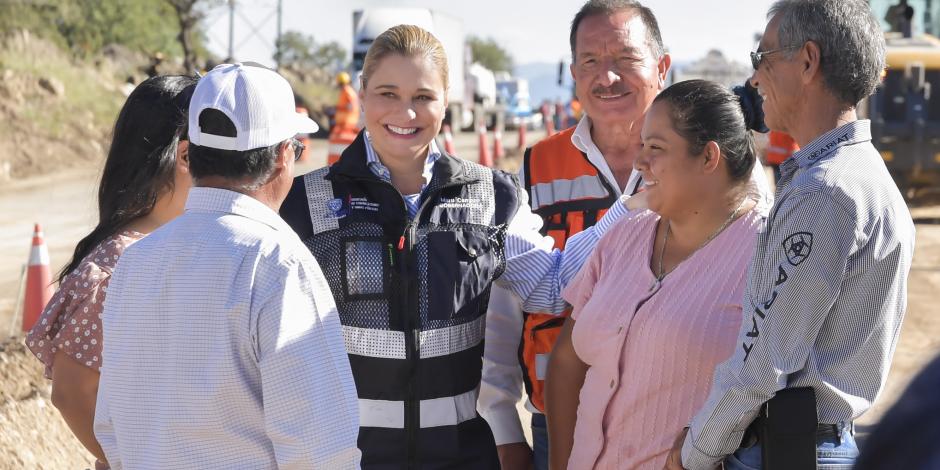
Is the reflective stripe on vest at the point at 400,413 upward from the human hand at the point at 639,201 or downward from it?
downward

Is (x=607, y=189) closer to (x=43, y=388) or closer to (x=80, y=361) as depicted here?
(x=80, y=361)

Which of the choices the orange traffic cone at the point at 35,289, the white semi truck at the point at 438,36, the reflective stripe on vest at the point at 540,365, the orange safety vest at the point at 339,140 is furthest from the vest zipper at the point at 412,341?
the white semi truck at the point at 438,36

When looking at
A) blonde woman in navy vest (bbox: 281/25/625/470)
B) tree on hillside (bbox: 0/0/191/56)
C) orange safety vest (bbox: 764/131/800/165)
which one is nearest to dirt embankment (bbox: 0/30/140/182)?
tree on hillside (bbox: 0/0/191/56)

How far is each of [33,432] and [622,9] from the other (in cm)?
353

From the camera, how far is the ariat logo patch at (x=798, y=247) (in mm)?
2369

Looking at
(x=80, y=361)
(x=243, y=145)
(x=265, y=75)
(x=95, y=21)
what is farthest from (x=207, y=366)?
(x=95, y=21)

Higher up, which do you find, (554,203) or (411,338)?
(554,203)

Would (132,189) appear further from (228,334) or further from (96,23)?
(96,23)

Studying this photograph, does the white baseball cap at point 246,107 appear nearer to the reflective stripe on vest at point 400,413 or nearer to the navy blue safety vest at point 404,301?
the navy blue safety vest at point 404,301

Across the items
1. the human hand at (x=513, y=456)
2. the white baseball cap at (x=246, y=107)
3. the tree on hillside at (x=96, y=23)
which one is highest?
the tree on hillside at (x=96, y=23)

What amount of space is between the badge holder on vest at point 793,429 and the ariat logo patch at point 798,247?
0.31 m

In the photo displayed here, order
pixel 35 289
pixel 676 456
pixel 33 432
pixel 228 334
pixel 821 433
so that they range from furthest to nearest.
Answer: pixel 35 289, pixel 33 432, pixel 676 456, pixel 821 433, pixel 228 334

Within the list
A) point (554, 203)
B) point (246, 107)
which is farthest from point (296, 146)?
point (554, 203)

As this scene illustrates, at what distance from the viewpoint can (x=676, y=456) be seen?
8.70 feet
